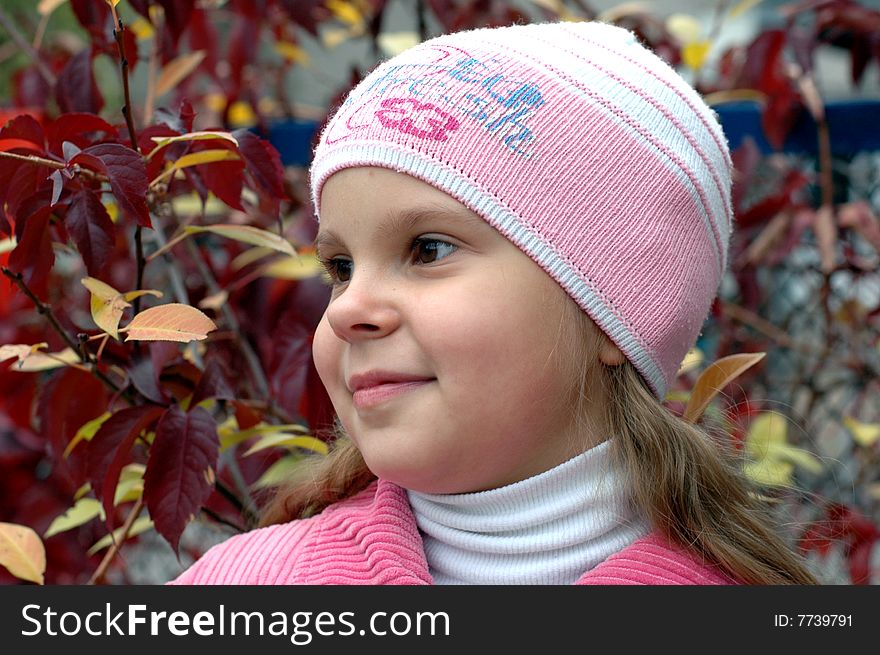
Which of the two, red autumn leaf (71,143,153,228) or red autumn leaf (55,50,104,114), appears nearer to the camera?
red autumn leaf (71,143,153,228)

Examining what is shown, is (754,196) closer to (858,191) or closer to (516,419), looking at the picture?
(858,191)

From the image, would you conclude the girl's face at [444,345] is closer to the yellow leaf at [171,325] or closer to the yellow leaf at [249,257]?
the yellow leaf at [171,325]

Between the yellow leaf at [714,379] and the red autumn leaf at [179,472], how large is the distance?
25.5 inches

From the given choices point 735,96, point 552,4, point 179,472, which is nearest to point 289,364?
point 179,472

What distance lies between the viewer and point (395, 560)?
129 centimetres

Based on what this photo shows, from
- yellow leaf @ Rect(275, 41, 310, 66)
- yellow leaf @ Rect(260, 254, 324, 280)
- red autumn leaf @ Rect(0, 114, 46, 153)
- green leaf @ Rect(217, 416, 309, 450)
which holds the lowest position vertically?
yellow leaf @ Rect(260, 254, 324, 280)

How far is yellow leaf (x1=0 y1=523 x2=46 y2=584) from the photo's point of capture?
4.49ft

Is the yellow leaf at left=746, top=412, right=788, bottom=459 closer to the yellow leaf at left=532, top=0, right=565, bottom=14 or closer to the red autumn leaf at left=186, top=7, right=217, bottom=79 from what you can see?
the yellow leaf at left=532, top=0, right=565, bottom=14

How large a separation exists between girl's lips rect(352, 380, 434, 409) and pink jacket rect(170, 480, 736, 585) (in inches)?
7.1

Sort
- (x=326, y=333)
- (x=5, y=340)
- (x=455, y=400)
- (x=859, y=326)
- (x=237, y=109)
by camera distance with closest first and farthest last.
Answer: (x=455, y=400) → (x=326, y=333) → (x=5, y=340) → (x=859, y=326) → (x=237, y=109)

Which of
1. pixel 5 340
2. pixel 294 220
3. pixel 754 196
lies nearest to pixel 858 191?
pixel 754 196

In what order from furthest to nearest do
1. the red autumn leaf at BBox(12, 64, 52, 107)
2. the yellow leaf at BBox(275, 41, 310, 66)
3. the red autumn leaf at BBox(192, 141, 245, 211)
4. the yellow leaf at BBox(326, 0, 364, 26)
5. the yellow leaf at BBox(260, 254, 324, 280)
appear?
the yellow leaf at BBox(275, 41, 310, 66) → the yellow leaf at BBox(326, 0, 364, 26) → the red autumn leaf at BBox(12, 64, 52, 107) → the yellow leaf at BBox(260, 254, 324, 280) → the red autumn leaf at BBox(192, 141, 245, 211)

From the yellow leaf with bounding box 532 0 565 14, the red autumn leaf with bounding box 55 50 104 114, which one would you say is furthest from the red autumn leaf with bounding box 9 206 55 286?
the yellow leaf with bounding box 532 0 565 14

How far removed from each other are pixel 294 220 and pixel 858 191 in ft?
4.62
